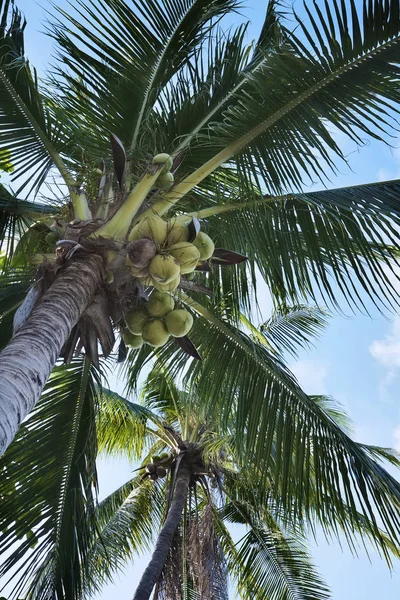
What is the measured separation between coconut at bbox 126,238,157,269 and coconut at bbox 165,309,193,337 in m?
0.40

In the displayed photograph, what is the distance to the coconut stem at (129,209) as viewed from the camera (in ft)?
11.4

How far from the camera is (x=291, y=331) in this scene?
978cm

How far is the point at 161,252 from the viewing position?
3.30m

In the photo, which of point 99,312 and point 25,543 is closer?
point 99,312

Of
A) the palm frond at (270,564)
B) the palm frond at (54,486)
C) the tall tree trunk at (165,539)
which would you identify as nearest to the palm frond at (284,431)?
the palm frond at (54,486)

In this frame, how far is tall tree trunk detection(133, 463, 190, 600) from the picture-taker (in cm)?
728

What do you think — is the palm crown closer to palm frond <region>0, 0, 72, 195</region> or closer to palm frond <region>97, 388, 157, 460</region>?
palm frond <region>0, 0, 72, 195</region>

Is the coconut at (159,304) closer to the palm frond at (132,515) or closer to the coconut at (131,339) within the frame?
the coconut at (131,339)

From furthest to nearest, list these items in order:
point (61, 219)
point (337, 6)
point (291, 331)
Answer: point (291, 331) < point (61, 219) < point (337, 6)

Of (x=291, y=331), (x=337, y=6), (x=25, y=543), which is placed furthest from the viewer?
(x=291, y=331)

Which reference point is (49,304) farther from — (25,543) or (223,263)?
(25,543)

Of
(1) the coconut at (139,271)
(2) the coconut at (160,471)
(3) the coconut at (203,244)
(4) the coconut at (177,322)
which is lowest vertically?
(1) the coconut at (139,271)

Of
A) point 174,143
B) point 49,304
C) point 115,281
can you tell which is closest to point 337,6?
point 174,143

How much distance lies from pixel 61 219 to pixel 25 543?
2.32m
